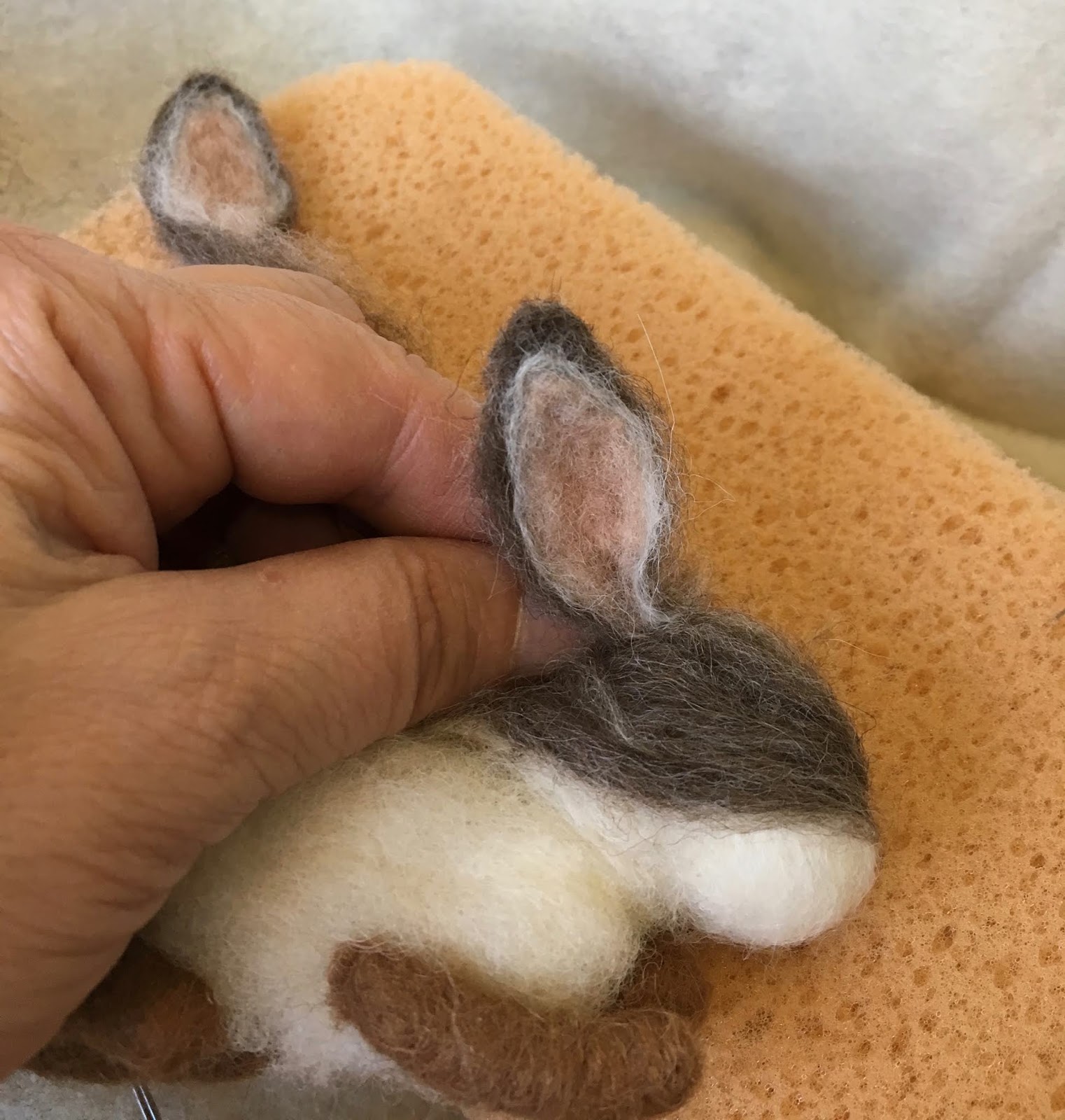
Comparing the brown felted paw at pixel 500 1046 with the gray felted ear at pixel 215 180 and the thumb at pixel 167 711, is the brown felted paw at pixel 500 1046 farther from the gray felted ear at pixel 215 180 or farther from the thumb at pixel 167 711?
the gray felted ear at pixel 215 180

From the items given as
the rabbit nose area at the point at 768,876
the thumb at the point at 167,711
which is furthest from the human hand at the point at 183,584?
the rabbit nose area at the point at 768,876

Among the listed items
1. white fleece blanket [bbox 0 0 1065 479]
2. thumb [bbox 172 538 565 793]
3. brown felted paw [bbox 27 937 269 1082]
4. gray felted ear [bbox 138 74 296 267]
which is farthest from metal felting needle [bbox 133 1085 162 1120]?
white fleece blanket [bbox 0 0 1065 479]

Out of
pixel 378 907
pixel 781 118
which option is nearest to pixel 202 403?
pixel 378 907

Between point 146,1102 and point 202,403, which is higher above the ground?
point 202,403

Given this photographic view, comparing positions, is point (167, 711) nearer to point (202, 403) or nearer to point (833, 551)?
point (202, 403)

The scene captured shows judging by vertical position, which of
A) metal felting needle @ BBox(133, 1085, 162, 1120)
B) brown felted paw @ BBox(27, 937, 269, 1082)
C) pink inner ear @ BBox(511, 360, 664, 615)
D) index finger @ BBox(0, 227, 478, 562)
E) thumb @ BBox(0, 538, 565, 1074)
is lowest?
metal felting needle @ BBox(133, 1085, 162, 1120)

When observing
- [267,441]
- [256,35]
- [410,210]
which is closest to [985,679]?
[267,441]

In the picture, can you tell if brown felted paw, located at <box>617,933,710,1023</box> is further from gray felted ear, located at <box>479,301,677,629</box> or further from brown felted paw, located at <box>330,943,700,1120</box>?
gray felted ear, located at <box>479,301,677,629</box>
